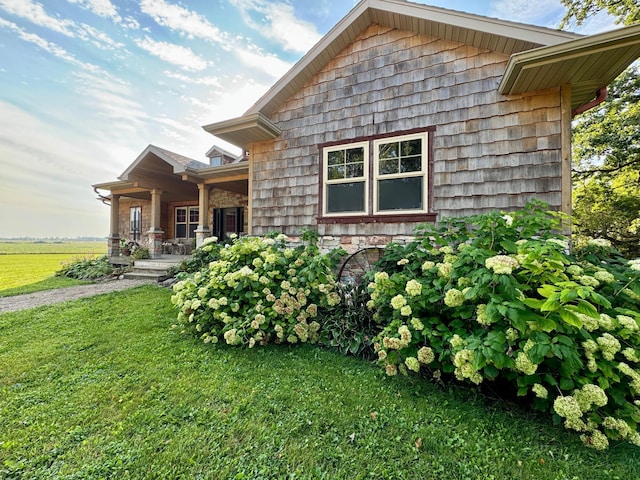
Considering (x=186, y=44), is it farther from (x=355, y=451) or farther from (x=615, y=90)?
(x=615, y=90)

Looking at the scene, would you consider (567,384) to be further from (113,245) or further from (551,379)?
(113,245)

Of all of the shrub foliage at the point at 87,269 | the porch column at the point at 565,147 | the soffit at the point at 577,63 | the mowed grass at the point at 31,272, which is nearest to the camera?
the soffit at the point at 577,63

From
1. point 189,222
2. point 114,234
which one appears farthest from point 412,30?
point 114,234

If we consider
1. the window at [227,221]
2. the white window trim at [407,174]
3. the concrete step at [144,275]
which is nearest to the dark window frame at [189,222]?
the window at [227,221]

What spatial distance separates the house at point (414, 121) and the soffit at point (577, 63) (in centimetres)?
1

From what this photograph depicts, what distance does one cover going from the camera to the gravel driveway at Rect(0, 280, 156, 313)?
5682mm

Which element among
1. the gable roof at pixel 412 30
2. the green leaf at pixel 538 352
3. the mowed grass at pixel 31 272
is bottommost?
the mowed grass at pixel 31 272

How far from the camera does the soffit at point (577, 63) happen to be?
3.17 metres

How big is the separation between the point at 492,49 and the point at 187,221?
11981 millimetres

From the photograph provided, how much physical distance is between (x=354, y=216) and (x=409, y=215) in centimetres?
100

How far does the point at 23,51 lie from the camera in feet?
23.1

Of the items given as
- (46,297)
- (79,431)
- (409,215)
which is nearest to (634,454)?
(409,215)

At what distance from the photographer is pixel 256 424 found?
7.06 feet

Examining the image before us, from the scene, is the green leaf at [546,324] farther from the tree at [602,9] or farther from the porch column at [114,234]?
the porch column at [114,234]
